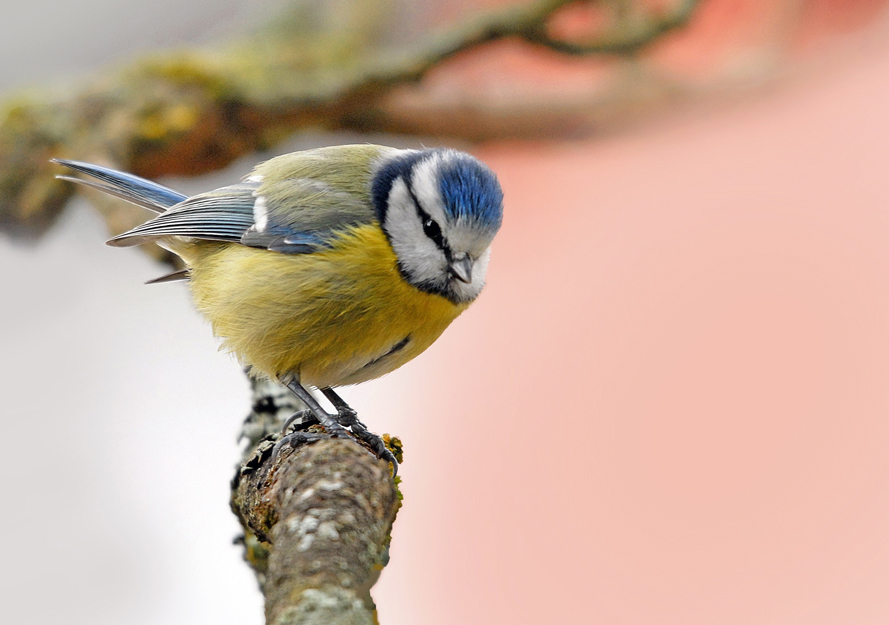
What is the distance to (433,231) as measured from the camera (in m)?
0.93

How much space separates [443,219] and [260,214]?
26 centimetres

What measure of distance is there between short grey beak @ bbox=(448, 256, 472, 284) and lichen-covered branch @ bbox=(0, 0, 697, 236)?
1.84 ft

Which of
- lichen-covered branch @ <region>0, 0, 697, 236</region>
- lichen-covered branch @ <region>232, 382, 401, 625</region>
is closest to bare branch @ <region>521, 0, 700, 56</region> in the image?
→ lichen-covered branch @ <region>0, 0, 697, 236</region>

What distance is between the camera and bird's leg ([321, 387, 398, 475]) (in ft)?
2.93

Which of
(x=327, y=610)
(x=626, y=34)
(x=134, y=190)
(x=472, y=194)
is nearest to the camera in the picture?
(x=327, y=610)

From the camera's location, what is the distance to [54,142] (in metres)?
1.29

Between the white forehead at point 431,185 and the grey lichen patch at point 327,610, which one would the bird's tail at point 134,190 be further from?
the grey lichen patch at point 327,610

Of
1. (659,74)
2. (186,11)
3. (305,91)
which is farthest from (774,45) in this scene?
(186,11)

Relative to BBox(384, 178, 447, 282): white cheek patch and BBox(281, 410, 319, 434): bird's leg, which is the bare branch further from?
BBox(281, 410, 319, 434): bird's leg

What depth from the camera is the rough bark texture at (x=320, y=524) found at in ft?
1.62

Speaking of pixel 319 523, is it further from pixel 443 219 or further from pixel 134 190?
pixel 134 190

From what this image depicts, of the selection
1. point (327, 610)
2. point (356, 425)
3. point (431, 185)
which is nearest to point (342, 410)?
point (356, 425)

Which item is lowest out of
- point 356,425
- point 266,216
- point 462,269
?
point 356,425

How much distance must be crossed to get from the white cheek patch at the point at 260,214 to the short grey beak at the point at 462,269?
0.84 feet
